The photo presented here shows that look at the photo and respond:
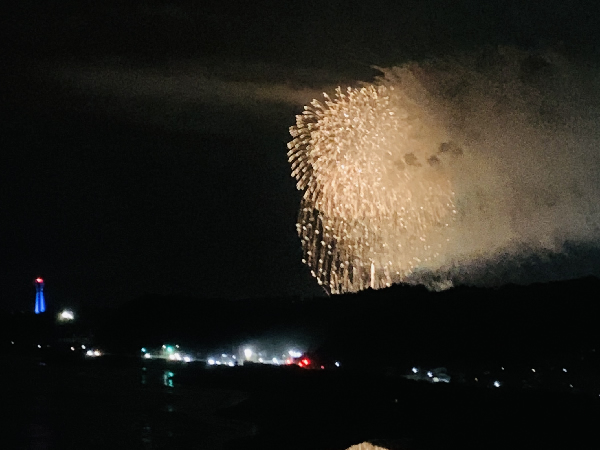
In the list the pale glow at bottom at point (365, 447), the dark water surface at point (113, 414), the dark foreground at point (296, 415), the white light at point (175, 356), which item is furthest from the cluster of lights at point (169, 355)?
the pale glow at bottom at point (365, 447)

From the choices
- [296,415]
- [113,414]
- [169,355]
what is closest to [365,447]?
[296,415]

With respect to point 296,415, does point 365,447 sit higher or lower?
lower

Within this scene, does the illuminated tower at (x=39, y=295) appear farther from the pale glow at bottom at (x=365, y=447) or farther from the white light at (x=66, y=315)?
the pale glow at bottom at (x=365, y=447)

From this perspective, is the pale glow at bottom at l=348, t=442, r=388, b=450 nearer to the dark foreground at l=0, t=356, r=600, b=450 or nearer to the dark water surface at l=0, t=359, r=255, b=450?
the dark foreground at l=0, t=356, r=600, b=450

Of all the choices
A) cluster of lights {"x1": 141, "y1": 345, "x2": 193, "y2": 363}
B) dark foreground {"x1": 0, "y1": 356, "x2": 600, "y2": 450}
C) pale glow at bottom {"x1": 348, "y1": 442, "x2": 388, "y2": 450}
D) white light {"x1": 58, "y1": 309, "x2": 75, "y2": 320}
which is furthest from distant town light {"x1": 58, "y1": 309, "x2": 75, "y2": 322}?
pale glow at bottom {"x1": 348, "y1": 442, "x2": 388, "y2": 450}

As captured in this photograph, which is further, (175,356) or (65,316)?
(65,316)

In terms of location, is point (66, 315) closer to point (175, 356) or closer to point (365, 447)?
point (175, 356)

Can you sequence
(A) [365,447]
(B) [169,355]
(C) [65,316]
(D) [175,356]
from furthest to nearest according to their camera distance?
(C) [65,316]
(B) [169,355]
(D) [175,356]
(A) [365,447]
